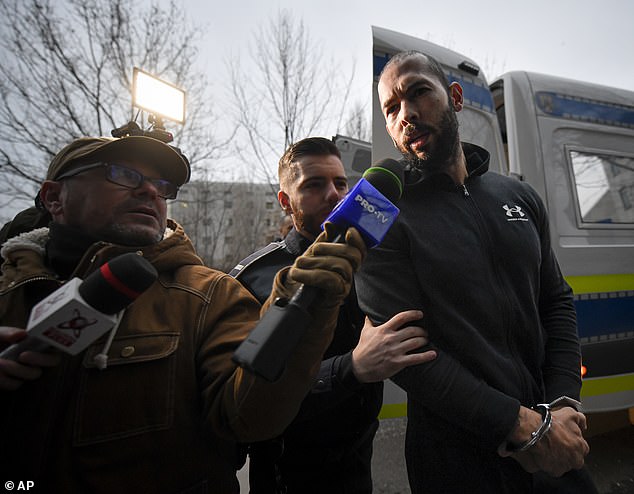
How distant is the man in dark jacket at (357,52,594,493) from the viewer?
1137 millimetres

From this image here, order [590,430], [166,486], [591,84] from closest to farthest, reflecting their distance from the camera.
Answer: [166,486] < [591,84] < [590,430]

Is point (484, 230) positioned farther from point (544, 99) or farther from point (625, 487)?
point (625, 487)

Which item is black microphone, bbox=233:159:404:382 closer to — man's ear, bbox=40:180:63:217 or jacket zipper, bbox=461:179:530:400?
jacket zipper, bbox=461:179:530:400

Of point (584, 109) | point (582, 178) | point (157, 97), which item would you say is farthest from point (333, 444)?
point (157, 97)

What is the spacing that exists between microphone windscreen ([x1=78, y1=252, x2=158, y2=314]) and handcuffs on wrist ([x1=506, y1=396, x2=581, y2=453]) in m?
1.21

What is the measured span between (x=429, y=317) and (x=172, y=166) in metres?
1.28

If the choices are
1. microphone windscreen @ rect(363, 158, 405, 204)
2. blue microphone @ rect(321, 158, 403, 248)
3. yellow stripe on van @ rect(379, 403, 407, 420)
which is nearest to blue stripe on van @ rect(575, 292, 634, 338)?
yellow stripe on van @ rect(379, 403, 407, 420)

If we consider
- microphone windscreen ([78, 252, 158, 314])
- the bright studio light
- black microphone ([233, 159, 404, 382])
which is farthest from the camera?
the bright studio light

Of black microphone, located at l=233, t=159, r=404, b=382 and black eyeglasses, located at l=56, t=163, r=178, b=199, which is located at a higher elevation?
black eyeglasses, located at l=56, t=163, r=178, b=199

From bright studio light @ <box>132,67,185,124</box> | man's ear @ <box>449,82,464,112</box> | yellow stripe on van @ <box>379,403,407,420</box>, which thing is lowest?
yellow stripe on van @ <box>379,403,407,420</box>

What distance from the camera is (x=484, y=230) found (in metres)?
1.33

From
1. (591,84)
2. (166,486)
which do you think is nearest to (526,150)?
(591,84)

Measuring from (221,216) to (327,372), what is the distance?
37.4 ft

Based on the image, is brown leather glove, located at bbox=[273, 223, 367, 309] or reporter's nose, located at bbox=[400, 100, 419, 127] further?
reporter's nose, located at bbox=[400, 100, 419, 127]
